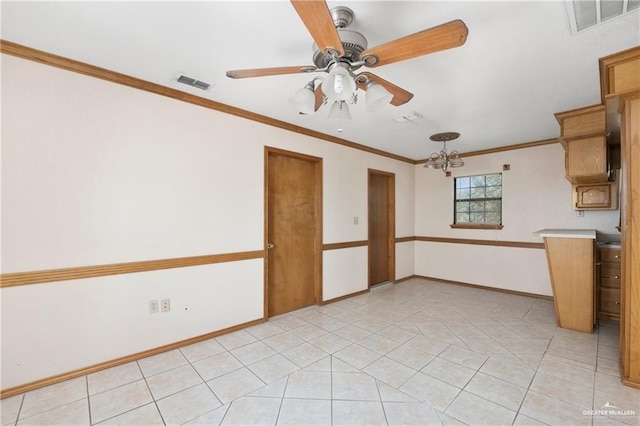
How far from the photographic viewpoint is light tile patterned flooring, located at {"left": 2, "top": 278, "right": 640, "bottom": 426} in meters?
1.84

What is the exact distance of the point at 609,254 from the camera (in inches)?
132

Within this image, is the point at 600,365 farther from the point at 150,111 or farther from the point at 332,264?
the point at 150,111

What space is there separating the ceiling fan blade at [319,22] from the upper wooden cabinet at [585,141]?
10.6 ft

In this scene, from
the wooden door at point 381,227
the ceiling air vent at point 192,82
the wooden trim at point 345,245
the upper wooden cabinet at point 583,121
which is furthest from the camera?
the wooden door at point 381,227

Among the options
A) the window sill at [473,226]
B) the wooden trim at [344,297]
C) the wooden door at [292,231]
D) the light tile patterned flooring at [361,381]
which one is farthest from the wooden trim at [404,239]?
the light tile patterned flooring at [361,381]

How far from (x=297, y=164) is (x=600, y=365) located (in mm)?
3767

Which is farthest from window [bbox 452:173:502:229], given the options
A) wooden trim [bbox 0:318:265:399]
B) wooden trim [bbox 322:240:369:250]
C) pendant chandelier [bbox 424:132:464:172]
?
wooden trim [bbox 0:318:265:399]

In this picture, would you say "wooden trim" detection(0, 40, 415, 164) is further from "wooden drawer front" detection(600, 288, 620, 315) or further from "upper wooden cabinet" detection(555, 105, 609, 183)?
"wooden drawer front" detection(600, 288, 620, 315)

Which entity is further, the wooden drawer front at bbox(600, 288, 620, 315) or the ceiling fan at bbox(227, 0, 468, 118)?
the wooden drawer front at bbox(600, 288, 620, 315)

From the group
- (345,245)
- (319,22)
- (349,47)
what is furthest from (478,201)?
(319,22)

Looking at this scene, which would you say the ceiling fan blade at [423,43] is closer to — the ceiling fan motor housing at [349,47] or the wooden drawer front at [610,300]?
the ceiling fan motor housing at [349,47]

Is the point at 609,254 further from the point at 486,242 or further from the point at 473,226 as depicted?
the point at 473,226

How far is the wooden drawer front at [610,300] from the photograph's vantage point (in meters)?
3.30

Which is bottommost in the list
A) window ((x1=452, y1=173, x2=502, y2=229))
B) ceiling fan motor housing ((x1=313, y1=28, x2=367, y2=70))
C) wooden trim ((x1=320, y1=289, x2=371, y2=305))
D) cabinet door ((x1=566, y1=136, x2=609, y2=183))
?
wooden trim ((x1=320, y1=289, x2=371, y2=305))
